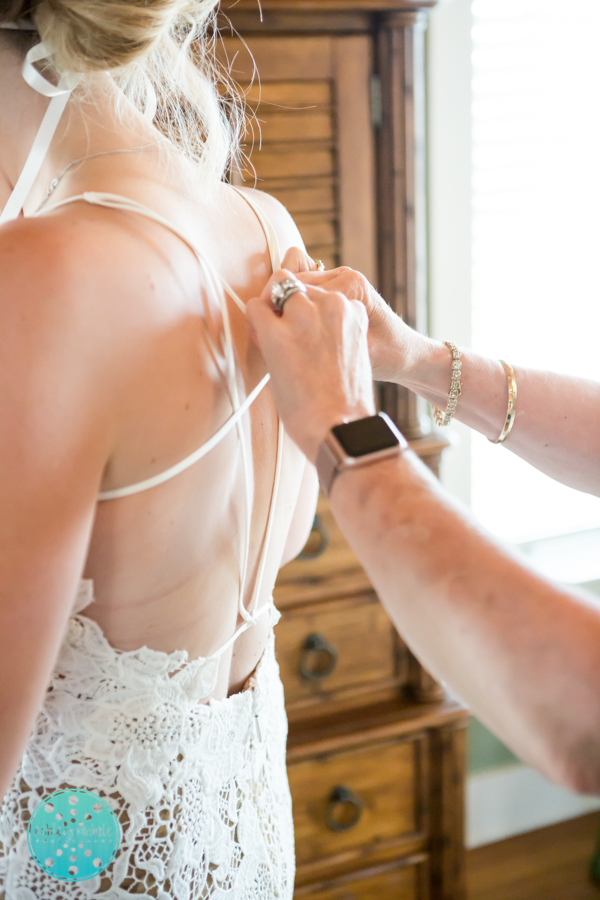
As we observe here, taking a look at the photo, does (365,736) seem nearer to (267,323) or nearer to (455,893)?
(455,893)

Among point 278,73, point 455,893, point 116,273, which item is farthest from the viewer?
point 455,893

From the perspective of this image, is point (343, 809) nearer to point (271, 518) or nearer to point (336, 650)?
point (336, 650)

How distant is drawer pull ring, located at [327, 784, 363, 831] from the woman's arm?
84 cm

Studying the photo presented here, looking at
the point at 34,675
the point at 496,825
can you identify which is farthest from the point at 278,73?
the point at 496,825

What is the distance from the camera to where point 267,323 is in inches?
22.5

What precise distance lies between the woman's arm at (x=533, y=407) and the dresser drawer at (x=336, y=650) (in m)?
0.62

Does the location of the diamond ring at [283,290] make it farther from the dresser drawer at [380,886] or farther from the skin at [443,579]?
the dresser drawer at [380,886]

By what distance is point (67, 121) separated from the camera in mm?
627

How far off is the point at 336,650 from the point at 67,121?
105 cm

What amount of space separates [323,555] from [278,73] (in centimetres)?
80

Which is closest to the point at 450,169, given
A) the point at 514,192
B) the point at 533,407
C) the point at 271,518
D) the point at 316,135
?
the point at 514,192

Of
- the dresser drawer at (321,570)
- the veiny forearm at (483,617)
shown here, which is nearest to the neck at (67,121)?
the veiny forearm at (483,617)

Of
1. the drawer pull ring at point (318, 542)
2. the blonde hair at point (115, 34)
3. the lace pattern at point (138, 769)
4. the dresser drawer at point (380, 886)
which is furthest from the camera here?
the dresser drawer at point (380, 886)

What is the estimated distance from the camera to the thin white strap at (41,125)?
59cm
